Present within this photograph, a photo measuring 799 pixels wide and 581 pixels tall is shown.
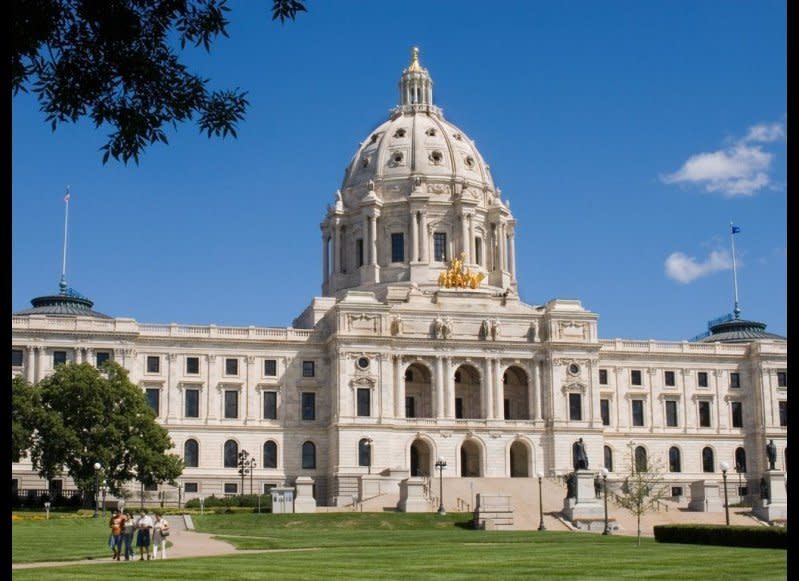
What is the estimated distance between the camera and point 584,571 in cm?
3647

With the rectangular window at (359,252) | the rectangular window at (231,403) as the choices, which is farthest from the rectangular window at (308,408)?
the rectangular window at (359,252)

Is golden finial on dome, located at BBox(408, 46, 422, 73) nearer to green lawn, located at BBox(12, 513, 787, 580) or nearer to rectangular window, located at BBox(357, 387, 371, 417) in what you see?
rectangular window, located at BBox(357, 387, 371, 417)

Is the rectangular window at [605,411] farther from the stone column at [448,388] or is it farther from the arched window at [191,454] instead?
the arched window at [191,454]

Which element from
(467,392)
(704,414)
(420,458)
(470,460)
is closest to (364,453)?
(420,458)

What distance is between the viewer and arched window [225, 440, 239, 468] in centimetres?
10844

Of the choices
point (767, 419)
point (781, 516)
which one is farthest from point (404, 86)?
point (781, 516)

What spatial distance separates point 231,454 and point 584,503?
38.9 metres

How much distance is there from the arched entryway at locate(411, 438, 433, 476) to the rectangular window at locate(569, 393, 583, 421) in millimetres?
13471

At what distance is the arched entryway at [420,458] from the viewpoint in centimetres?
10956

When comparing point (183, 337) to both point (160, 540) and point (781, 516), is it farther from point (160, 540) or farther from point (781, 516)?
point (160, 540)

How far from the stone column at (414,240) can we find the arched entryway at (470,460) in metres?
21.6

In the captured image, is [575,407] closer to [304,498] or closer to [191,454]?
[304,498]

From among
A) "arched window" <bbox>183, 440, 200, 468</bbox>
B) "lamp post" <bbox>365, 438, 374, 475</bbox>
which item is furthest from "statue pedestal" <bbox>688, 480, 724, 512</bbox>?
"arched window" <bbox>183, 440, 200, 468</bbox>
